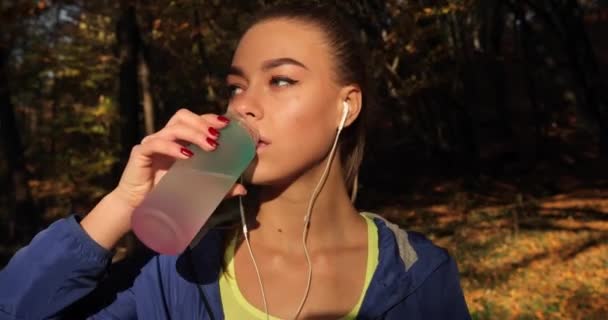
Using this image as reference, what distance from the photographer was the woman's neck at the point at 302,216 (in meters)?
1.81

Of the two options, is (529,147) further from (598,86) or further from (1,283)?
(1,283)

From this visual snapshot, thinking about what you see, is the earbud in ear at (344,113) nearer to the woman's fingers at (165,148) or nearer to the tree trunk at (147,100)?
the woman's fingers at (165,148)

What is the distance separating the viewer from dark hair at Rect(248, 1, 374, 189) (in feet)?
6.02

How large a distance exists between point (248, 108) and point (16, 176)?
11577mm

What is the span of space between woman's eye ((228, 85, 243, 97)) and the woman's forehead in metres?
0.07

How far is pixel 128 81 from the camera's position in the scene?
8797 mm

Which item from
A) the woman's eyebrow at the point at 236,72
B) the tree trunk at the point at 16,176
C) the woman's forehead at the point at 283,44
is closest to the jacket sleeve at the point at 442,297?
the woman's forehead at the point at 283,44

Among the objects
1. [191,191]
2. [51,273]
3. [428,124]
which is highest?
[191,191]

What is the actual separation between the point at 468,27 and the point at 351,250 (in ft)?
40.2

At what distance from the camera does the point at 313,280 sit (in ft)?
5.79

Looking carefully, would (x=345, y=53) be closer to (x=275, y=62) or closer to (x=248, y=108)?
(x=275, y=62)

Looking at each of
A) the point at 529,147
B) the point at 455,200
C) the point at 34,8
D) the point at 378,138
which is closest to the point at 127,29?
the point at 34,8

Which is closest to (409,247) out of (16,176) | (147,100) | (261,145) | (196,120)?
(261,145)

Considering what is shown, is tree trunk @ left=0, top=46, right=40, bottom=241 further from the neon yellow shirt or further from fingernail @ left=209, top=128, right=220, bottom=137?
fingernail @ left=209, top=128, right=220, bottom=137
